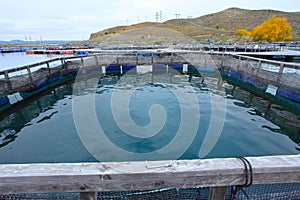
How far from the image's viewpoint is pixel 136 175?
102 centimetres

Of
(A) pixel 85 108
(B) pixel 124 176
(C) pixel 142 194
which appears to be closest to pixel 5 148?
(A) pixel 85 108

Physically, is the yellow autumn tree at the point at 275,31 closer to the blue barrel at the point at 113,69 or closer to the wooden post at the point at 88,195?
the blue barrel at the point at 113,69

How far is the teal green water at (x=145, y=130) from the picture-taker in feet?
12.9

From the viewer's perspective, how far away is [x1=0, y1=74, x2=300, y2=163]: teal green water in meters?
3.92

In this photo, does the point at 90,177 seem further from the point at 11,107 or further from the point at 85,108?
the point at 11,107

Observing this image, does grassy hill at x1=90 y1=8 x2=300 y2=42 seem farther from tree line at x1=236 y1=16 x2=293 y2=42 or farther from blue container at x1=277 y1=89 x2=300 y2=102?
blue container at x1=277 y1=89 x2=300 y2=102

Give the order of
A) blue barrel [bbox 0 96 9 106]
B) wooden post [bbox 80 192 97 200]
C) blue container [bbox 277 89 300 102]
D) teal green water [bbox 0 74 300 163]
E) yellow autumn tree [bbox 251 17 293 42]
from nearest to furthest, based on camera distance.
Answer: wooden post [bbox 80 192 97 200]
teal green water [bbox 0 74 300 163]
blue barrel [bbox 0 96 9 106]
blue container [bbox 277 89 300 102]
yellow autumn tree [bbox 251 17 293 42]

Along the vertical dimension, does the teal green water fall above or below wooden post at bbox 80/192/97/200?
below

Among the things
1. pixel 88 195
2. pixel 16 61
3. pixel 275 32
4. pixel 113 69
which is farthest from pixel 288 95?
pixel 275 32

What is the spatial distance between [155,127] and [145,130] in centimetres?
34

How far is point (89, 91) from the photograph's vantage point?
8.58 meters

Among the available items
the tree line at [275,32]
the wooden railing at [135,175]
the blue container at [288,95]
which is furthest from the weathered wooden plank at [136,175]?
the tree line at [275,32]

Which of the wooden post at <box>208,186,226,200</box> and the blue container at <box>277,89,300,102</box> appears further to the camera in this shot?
the blue container at <box>277,89,300,102</box>

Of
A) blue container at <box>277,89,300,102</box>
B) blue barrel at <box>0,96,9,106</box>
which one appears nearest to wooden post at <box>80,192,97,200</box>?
blue barrel at <box>0,96,9,106</box>
